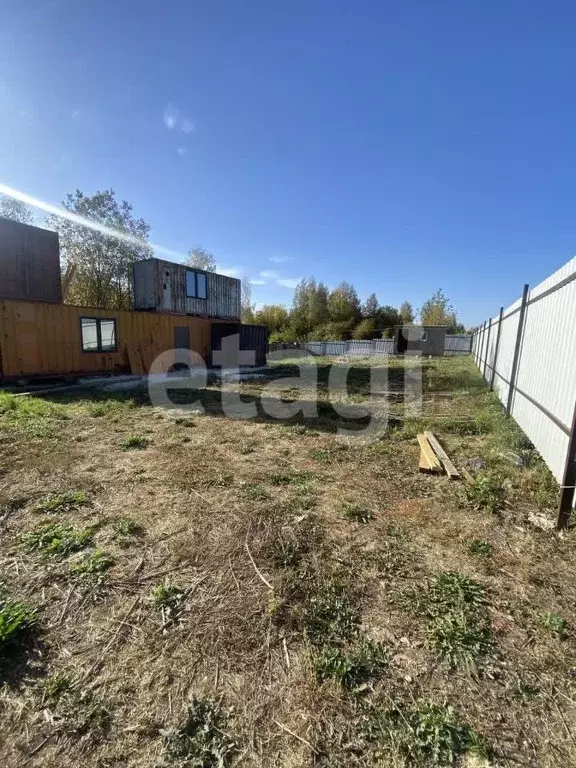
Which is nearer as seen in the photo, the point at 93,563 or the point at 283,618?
the point at 283,618

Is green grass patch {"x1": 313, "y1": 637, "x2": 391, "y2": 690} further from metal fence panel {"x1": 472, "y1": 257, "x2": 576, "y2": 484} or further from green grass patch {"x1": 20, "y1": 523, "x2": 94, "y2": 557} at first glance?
metal fence panel {"x1": 472, "y1": 257, "x2": 576, "y2": 484}

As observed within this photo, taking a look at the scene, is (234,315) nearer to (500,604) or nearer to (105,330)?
(105,330)

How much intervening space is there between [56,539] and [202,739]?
172cm

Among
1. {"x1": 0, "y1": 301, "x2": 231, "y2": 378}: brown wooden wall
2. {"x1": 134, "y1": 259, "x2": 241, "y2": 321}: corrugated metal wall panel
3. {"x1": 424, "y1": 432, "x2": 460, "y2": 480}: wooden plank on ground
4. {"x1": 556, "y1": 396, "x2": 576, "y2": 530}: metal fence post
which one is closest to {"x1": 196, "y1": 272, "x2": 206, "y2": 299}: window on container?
{"x1": 134, "y1": 259, "x2": 241, "y2": 321}: corrugated metal wall panel

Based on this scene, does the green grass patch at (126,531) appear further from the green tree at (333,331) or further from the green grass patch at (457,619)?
the green tree at (333,331)

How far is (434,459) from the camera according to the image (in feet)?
12.2

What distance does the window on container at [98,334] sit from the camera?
1004 cm

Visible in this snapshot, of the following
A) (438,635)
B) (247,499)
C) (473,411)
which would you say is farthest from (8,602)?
(473,411)

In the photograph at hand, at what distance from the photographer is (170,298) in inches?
563

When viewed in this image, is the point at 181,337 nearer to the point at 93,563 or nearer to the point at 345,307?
the point at 93,563

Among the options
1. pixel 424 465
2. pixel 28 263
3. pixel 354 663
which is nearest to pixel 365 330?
pixel 28 263

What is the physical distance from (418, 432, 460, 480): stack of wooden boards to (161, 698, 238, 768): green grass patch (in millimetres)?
2884

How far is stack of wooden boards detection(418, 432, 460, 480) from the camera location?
3537 mm

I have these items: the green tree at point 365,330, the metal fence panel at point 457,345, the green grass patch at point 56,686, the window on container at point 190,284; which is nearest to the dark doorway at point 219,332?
the window on container at point 190,284
